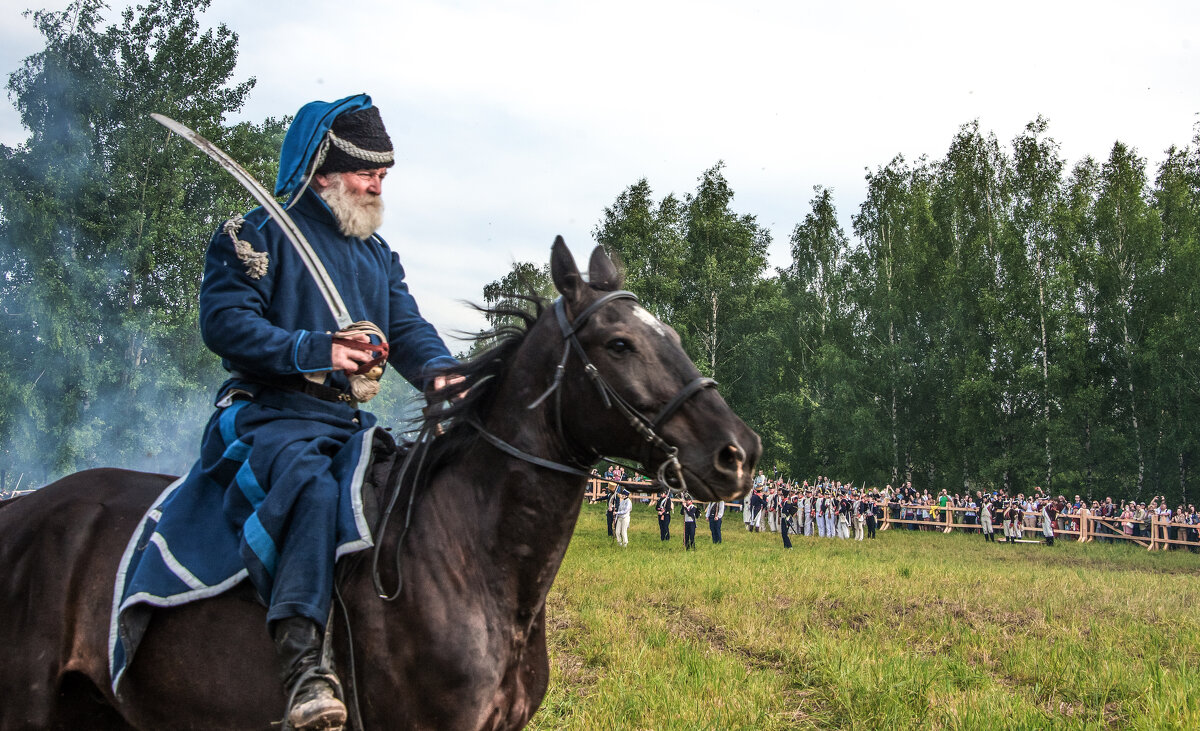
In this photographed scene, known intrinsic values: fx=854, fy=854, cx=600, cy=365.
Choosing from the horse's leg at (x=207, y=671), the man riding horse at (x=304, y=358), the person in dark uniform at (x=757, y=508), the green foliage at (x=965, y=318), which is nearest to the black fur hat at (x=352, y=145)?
the man riding horse at (x=304, y=358)

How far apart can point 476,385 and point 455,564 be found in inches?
26.6

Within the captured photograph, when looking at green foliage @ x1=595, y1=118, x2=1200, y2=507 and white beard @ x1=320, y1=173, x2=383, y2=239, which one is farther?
green foliage @ x1=595, y1=118, x2=1200, y2=507

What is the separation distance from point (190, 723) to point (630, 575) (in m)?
11.0

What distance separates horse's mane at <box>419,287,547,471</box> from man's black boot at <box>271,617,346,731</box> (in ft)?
2.40

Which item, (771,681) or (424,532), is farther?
(771,681)

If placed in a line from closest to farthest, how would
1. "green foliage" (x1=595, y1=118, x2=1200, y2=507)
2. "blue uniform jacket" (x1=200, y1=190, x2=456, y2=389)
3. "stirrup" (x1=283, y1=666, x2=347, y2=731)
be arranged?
1. "stirrup" (x1=283, y1=666, x2=347, y2=731)
2. "blue uniform jacket" (x1=200, y1=190, x2=456, y2=389)
3. "green foliage" (x1=595, y1=118, x2=1200, y2=507)

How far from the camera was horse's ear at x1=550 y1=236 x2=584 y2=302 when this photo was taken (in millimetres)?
3166

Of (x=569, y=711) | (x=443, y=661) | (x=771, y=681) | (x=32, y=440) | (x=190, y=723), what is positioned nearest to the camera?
(x=443, y=661)

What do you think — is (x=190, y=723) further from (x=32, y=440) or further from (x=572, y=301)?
(x=32, y=440)

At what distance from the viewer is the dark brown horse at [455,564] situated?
279 cm

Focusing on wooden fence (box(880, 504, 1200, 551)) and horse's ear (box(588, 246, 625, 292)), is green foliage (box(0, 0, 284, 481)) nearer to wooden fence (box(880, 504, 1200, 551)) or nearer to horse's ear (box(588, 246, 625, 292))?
wooden fence (box(880, 504, 1200, 551))

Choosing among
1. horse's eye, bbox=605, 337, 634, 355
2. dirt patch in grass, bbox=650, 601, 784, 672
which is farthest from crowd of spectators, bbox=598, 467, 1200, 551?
horse's eye, bbox=605, 337, 634, 355

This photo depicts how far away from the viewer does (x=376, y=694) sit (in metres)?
2.80

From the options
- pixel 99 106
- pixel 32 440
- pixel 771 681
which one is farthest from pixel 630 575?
pixel 99 106
